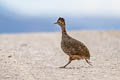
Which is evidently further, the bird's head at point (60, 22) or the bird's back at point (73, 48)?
the bird's head at point (60, 22)

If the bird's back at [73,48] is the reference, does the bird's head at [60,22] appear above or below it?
above

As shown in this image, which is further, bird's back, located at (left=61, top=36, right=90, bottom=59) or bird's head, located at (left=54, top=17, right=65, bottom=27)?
bird's head, located at (left=54, top=17, right=65, bottom=27)

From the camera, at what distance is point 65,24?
1511 cm

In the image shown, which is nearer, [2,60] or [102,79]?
[102,79]

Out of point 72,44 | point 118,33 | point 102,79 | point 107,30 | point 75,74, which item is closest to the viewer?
point 102,79

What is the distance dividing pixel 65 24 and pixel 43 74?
2.23 m

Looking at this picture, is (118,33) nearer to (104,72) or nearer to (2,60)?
(2,60)

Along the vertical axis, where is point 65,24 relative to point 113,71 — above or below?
above

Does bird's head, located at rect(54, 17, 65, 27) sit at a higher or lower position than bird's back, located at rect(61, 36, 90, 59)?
higher

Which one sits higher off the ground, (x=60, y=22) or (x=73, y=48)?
(x=60, y=22)

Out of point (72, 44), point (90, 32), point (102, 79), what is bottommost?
point (102, 79)

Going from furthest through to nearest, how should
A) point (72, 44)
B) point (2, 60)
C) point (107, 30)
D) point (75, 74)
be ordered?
point (107, 30) → point (2, 60) → point (72, 44) → point (75, 74)

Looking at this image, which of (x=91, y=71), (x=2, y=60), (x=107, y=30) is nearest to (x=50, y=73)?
(x=91, y=71)

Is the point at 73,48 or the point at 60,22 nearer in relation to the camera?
the point at 73,48
